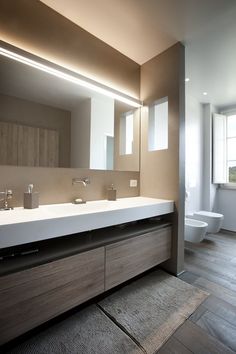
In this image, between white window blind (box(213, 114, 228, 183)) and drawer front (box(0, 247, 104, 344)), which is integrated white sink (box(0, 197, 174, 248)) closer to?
drawer front (box(0, 247, 104, 344))

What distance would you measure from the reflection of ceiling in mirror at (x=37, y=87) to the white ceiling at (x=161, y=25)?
0.62 metres

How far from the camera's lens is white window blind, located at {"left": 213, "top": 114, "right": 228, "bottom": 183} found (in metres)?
3.58

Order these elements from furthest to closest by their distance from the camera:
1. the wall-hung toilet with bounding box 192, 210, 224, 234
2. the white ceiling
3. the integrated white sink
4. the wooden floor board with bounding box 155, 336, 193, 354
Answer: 1. the wall-hung toilet with bounding box 192, 210, 224, 234
2. the white ceiling
3. the wooden floor board with bounding box 155, 336, 193, 354
4. the integrated white sink

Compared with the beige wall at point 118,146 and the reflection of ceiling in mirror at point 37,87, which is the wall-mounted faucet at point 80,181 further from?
the reflection of ceiling in mirror at point 37,87

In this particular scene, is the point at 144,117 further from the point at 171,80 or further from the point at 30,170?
the point at 30,170

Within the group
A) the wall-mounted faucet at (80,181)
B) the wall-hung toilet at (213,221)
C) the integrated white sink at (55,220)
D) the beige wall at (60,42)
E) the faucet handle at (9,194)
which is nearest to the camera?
the integrated white sink at (55,220)

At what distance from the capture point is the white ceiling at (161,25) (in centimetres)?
155

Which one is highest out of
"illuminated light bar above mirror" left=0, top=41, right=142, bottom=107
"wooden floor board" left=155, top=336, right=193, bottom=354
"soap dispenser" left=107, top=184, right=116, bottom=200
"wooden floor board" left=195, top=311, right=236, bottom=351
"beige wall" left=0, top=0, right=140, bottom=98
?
"beige wall" left=0, top=0, right=140, bottom=98

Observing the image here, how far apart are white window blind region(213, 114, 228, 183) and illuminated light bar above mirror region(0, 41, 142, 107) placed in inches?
86.1

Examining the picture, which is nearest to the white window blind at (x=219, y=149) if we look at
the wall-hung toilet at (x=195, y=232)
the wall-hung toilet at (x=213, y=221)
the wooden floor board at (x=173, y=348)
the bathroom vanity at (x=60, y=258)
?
the wall-hung toilet at (x=213, y=221)

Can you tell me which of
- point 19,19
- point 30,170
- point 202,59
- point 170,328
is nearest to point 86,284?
point 170,328

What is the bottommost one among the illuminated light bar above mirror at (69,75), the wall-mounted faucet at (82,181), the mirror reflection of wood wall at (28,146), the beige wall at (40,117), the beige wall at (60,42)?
the wall-mounted faucet at (82,181)

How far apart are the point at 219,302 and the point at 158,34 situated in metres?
2.59

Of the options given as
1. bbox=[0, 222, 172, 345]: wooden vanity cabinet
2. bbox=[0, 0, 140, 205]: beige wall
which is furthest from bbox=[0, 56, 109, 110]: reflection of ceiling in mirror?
bbox=[0, 222, 172, 345]: wooden vanity cabinet
